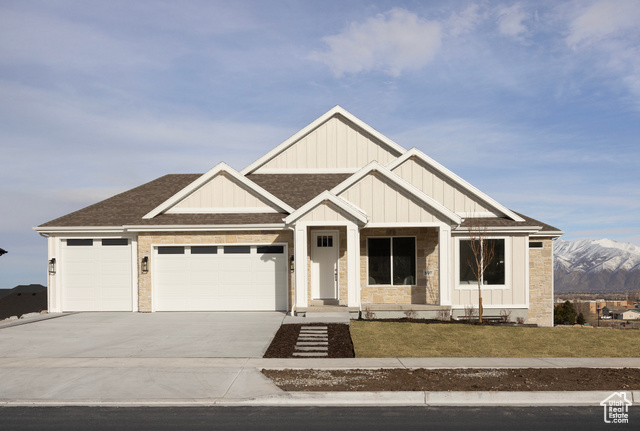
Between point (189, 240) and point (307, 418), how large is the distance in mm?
12186

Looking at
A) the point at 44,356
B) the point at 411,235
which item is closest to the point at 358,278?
the point at 411,235

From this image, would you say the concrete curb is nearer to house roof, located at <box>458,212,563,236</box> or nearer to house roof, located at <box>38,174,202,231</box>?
house roof, located at <box>458,212,563,236</box>

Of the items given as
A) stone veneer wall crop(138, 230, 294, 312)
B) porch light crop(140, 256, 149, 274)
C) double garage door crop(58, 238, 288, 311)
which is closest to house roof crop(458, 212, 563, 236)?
stone veneer wall crop(138, 230, 294, 312)

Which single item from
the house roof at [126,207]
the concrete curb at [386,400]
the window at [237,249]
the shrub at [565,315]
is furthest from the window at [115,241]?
the shrub at [565,315]

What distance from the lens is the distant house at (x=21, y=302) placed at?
24.3 m

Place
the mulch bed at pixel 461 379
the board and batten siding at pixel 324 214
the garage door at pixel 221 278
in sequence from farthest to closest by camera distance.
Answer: the garage door at pixel 221 278 < the board and batten siding at pixel 324 214 < the mulch bed at pixel 461 379

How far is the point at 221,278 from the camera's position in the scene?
18.6 metres

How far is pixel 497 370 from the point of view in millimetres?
10023

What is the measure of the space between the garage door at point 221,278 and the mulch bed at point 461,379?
338 inches

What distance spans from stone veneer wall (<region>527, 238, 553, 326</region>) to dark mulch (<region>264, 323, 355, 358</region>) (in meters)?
8.57

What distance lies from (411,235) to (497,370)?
9.12 m

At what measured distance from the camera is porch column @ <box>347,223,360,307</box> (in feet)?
55.2

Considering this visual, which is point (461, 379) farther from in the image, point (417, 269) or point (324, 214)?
point (417, 269)

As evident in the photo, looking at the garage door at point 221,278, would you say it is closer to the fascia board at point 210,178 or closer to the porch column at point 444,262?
the fascia board at point 210,178
